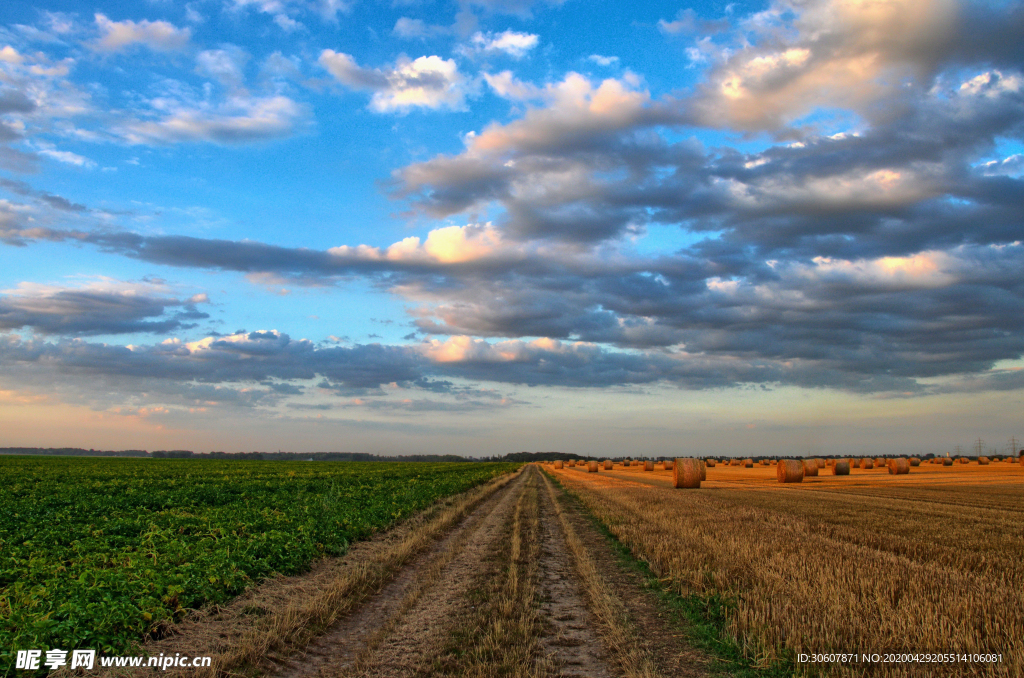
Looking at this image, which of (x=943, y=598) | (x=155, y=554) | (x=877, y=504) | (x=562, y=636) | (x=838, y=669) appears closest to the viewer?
(x=838, y=669)

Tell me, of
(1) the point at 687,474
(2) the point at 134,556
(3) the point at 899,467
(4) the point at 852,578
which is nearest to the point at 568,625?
(4) the point at 852,578

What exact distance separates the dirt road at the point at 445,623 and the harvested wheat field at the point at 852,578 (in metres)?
1.12

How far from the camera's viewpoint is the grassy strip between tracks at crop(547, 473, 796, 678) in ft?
21.6

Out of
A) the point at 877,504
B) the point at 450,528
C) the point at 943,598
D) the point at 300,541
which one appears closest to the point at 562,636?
the point at 943,598

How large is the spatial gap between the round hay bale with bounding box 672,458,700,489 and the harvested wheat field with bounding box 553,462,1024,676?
17.5m

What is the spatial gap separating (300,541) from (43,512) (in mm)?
11052

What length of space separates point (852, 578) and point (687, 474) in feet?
95.3

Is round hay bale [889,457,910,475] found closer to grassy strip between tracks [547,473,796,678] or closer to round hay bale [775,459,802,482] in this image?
round hay bale [775,459,802,482]

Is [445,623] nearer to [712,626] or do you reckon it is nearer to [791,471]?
[712,626]

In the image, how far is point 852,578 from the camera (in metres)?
9.60

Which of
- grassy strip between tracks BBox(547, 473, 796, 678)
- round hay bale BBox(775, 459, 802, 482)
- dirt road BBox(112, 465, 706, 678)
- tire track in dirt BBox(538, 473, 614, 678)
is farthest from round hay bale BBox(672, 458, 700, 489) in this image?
grassy strip between tracks BBox(547, 473, 796, 678)

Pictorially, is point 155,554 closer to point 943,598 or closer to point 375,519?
point 375,519

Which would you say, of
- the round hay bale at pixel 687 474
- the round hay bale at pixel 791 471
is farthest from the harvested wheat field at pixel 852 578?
the round hay bale at pixel 791 471

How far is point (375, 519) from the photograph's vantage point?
17938mm
